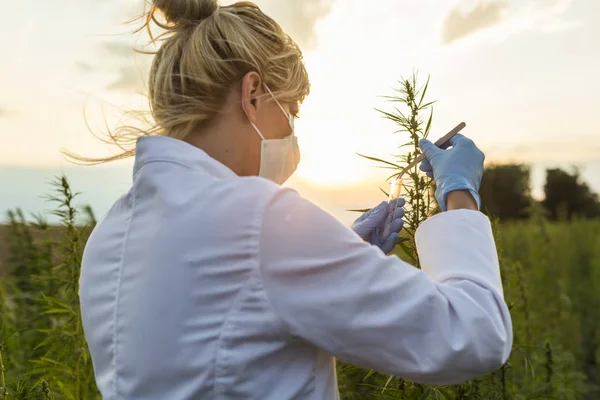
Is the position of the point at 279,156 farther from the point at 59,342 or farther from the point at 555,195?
the point at 555,195

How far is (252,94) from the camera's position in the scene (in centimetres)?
175

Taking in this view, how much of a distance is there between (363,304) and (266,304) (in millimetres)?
213

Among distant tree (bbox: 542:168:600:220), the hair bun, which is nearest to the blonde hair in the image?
the hair bun

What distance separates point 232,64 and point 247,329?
0.76m

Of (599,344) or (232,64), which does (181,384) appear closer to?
(232,64)

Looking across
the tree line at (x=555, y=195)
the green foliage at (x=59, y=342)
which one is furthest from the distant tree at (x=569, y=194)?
the green foliage at (x=59, y=342)

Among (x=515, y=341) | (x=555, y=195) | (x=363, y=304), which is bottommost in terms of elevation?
(x=555, y=195)

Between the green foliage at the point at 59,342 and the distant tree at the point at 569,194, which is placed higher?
the green foliage at the point at 59,342

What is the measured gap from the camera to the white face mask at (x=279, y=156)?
1.86 meters

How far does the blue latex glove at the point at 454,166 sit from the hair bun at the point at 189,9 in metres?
0.82

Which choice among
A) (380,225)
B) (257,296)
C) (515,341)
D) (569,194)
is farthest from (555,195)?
(257,296)

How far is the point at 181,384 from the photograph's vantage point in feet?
4.59

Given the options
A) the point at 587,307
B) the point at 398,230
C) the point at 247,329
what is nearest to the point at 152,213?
the point at 247,329

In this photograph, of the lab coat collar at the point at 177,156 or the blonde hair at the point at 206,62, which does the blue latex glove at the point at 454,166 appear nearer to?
the blonde hair at the point at 206,62
